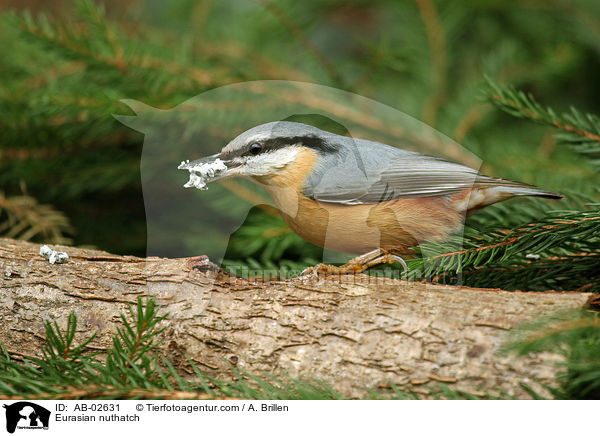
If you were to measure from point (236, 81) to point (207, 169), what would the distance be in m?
0.81

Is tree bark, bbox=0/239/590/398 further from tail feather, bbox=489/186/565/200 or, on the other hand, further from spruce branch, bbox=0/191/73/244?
spruce branch, bbox=0/191/73/244

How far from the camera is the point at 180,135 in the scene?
1.49 metres

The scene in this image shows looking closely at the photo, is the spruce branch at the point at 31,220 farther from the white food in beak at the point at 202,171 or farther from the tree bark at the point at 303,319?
the white food in beak at the point at 202,171

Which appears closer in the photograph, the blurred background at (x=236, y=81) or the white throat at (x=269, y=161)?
the white throat at (x=269, y=161)

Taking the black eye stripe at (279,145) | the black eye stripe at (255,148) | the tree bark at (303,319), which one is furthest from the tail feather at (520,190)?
the black eye stripe at (255,148)

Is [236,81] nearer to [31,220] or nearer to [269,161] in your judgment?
[269,161]

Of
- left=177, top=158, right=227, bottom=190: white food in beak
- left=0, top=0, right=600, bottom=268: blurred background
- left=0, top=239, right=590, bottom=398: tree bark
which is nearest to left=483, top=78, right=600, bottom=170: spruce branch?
left=0, top=0, right=600, bottom=268: blurred background

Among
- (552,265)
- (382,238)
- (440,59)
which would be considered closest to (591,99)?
(440,59)

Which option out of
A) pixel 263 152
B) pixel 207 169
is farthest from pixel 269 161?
pixel 207 169

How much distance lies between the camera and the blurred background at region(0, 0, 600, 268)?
72.1 inches
